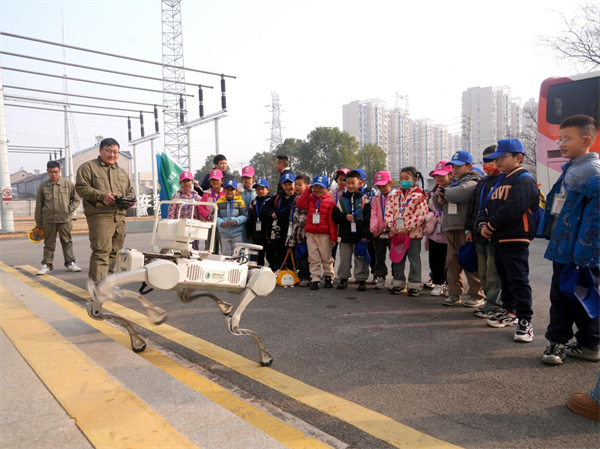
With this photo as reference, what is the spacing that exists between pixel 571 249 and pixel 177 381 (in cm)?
314

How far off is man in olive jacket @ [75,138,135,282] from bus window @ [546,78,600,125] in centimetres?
1018

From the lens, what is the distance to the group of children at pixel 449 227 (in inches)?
132

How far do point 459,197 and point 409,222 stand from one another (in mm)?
884

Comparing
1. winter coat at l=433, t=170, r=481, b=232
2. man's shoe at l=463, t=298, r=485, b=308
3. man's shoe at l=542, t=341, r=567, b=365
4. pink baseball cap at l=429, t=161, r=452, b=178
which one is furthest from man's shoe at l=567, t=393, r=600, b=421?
pink baseball cap at l=429, t=161, r=452, b=178

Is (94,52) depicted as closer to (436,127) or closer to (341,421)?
(341,421)

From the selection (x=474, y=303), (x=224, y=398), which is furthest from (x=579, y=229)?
(x=224, y=398)

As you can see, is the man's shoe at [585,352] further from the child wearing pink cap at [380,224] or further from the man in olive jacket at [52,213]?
the man in olive jacket at [52,213]

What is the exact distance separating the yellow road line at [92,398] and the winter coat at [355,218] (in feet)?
13.0

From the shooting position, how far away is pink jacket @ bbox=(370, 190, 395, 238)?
618 centimetres

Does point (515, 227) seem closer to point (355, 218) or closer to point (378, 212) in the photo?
point (378, 212)

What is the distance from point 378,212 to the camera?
247 inches


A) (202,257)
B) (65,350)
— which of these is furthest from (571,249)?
(65,350)

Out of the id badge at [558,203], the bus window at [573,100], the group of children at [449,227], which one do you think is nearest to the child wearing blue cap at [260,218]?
the group of children at [449,227]

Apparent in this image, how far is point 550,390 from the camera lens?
9.46ft
